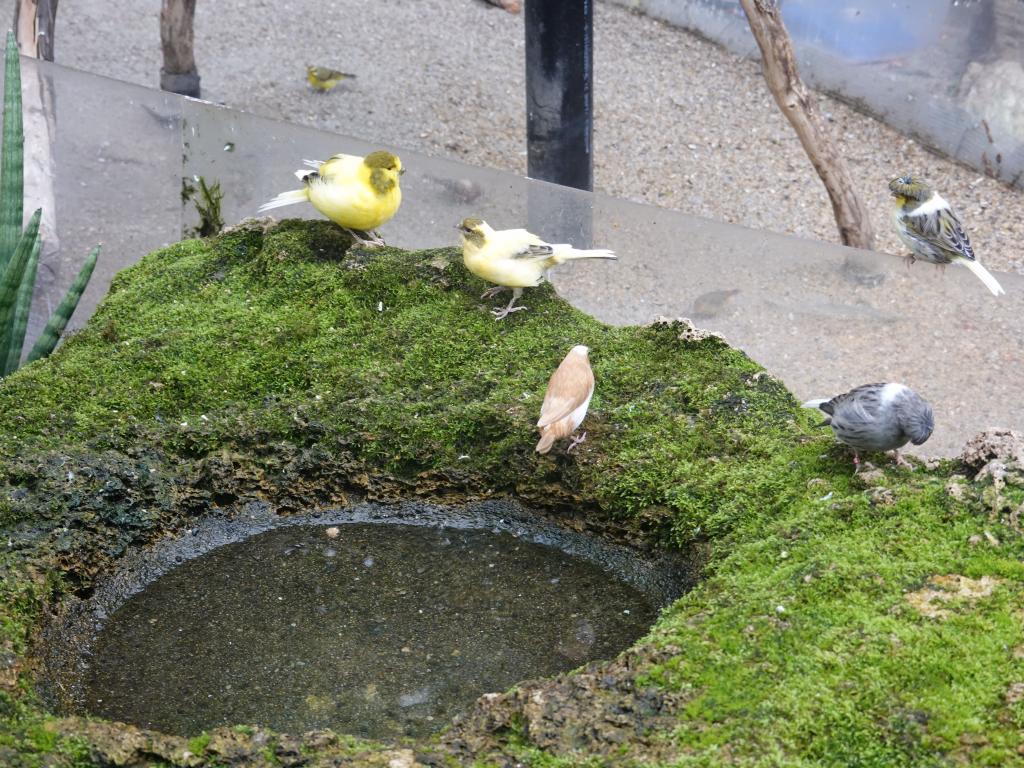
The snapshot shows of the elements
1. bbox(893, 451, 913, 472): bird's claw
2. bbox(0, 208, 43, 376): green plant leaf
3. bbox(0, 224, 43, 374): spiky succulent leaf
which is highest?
bbox(893, 451, 913, 472): bird's claw

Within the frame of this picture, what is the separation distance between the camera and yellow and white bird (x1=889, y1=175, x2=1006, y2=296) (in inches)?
198

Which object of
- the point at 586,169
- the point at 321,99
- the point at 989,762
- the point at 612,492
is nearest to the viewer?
the point at 989,762

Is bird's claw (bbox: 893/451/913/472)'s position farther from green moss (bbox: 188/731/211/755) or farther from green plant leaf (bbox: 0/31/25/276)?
green plant leaf (bbox: 0/31/25/276)

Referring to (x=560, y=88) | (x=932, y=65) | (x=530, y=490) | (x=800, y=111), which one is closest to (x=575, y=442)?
(x=530, y=490)

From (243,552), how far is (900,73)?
6.71 m

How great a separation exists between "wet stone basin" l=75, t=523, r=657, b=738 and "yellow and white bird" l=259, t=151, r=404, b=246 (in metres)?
1.46

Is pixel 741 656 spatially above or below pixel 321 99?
above

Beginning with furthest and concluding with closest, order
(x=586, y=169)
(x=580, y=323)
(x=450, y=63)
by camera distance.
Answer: (x=450, y=63) → (x=586, y=169) → (x=580, y=323)

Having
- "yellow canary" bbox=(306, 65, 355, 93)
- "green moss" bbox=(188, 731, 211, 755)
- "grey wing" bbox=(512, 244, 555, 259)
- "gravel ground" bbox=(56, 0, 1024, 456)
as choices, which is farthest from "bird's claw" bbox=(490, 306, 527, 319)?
"yellow canary" bbox=(306, 65, 355, 93)

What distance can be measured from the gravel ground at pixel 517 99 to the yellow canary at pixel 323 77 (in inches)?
3.7

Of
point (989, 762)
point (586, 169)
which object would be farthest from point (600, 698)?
point (586, 169)

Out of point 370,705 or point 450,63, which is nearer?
point 370,705

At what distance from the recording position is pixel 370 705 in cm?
311

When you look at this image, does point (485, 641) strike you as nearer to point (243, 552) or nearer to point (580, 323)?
point (243, 552)
